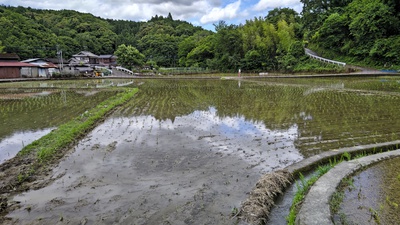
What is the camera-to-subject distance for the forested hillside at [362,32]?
95.2ft

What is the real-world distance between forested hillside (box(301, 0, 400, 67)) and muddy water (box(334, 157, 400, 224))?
30.9m

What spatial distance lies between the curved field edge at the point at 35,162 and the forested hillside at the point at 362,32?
32791 mm

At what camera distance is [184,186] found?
4.17 m

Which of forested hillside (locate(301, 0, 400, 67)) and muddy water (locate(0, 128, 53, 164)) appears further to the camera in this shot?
forested hillside (locate(301, 0, 400, 67))

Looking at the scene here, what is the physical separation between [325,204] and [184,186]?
6.65ft

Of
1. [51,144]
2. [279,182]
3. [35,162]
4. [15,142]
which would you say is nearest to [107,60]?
[15,142]

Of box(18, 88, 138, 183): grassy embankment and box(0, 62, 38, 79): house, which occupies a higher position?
box(0, 62, 38, 79): house

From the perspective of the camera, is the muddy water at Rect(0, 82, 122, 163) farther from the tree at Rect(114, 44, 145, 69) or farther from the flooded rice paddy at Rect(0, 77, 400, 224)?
the tree at Rect(114, 44, 145, 69)

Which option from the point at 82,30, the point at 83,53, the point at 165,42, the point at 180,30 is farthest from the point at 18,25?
the point at 180,30

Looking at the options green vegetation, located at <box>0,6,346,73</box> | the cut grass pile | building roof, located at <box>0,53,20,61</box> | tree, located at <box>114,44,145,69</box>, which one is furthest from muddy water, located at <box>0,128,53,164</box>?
tree, located at <box>114,44,145,69</box>

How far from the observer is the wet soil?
3369 mm

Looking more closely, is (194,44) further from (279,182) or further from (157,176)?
(279,182)

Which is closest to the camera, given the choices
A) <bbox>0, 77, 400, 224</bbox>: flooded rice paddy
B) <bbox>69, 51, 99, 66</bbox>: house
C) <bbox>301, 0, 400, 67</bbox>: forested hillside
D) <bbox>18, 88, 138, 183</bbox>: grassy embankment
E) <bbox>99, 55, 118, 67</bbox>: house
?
<bbox>0, 77, 400, 224</bbox>: flooded rice paddy

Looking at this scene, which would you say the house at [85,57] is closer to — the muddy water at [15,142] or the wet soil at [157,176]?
the muddy water at [15,142]
